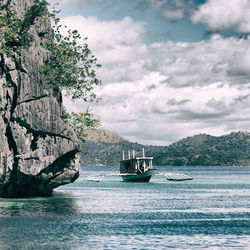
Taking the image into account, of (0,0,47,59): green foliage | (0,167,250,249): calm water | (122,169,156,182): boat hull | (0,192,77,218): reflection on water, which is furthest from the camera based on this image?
(122,169,156,182): boat hull

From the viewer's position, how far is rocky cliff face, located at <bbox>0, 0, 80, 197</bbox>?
5306cm

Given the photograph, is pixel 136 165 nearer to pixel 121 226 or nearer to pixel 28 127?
pixel 28 127

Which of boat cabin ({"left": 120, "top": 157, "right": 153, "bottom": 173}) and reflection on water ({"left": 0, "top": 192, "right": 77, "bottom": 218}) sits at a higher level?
boat cabin ({"left": 120, "top": 157, "right": 153, "bottom": 173})

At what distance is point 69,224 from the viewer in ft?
126

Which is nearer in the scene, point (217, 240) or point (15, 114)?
point (217, 240)

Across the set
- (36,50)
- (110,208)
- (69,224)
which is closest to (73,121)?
(36,50)

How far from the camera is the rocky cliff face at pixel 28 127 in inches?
2089

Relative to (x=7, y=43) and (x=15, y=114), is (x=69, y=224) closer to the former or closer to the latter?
(x=15, y=114)

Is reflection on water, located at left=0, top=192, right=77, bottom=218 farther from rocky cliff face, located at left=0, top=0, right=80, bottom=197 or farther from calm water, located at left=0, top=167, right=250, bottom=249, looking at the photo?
rocky cliff face, located at left=0, top=0, right=80, bottom=197

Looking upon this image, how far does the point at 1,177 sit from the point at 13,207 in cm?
543

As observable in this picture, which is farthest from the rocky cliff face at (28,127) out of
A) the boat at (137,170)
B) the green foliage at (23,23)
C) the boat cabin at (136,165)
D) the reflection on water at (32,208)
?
the boat at (137,170)

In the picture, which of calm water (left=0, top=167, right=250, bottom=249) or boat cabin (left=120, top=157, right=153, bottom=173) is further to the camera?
boat cabin (left=120, top=157, right=153, bottom=173)

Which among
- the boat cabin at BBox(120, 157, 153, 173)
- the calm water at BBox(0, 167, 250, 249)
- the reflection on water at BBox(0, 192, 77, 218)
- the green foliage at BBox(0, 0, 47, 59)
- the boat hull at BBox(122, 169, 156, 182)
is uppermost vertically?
the green foliage at BBox(0, 0, 47, 59)

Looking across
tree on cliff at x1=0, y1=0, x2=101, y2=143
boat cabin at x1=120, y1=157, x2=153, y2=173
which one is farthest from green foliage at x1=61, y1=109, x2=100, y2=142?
boat cabin at x1=120, y1=157, x2=153, y2=173
